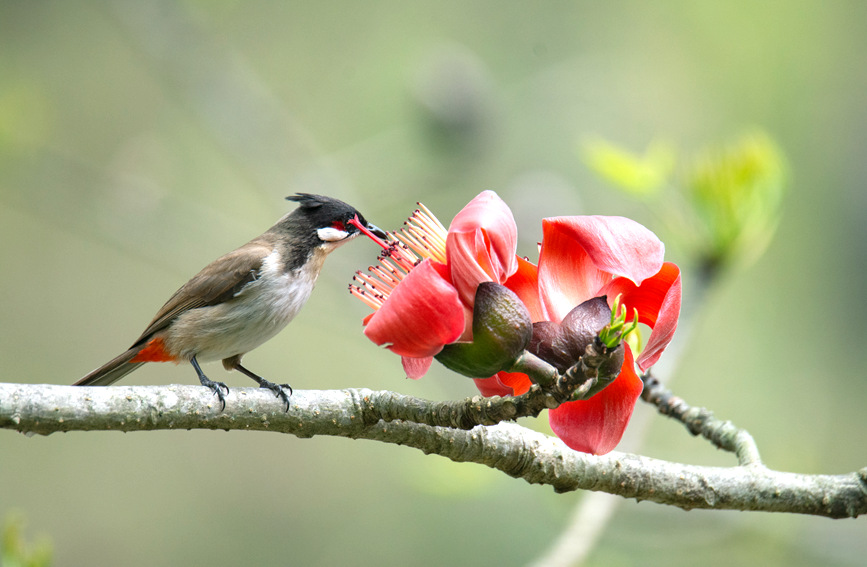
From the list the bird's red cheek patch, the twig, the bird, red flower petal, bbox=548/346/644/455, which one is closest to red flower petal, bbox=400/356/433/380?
red flower petal, bbox=548/346/644/455

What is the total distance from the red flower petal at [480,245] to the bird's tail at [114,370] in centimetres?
240

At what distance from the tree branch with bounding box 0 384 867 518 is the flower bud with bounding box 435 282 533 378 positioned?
0.84 ft

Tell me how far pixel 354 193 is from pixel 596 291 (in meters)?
3.82

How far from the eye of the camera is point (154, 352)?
11.3 ft

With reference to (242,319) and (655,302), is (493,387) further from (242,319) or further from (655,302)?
(242,319)

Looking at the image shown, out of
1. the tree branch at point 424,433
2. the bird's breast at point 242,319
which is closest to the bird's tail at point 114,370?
the bird's breast at point 242,319

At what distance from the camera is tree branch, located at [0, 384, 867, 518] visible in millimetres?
1301

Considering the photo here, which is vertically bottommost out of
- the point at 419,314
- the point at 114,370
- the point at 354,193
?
the point at 114,370

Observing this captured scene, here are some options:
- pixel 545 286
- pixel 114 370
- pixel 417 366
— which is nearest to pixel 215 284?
pixel 114 370

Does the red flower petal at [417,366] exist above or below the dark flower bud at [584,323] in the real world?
below

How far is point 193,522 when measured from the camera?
24.1 ft

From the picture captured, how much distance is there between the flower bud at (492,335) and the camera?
3.69 ft

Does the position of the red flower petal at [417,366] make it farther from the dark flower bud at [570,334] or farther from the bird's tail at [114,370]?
the bird's tail at [114,370]

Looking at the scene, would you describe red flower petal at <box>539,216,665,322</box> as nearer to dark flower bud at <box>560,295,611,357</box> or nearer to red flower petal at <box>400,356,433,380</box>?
dark flower bud at <box>560,295,611,357</box>
